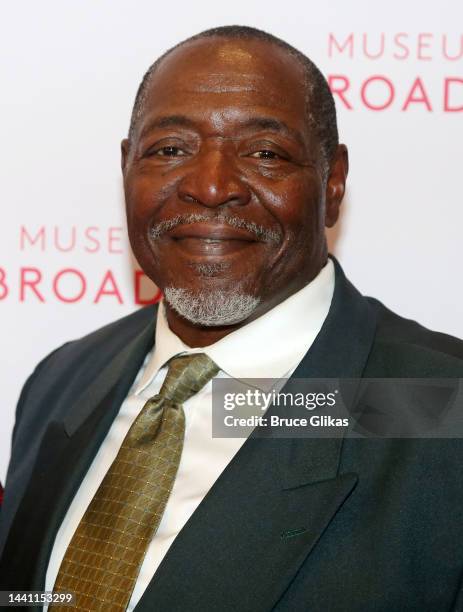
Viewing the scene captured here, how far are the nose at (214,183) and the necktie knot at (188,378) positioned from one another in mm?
292

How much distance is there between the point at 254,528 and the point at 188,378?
1.14ft

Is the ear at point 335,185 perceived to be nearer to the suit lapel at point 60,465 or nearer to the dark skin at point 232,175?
the dark skin at point 232,175

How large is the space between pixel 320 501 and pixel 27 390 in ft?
3.06

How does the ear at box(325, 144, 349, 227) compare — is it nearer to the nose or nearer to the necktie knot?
the nose

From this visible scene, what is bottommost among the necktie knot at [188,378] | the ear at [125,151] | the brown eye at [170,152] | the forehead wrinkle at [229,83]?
the necktie knot at [188,378]

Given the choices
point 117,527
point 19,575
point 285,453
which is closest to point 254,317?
point 285,453

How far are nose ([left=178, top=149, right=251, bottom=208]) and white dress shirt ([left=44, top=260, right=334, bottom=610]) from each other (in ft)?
0.76

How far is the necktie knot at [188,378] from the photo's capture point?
171 cm

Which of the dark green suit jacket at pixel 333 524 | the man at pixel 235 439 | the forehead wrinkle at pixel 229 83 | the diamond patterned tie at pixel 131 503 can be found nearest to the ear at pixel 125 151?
the man at pixel 235 439

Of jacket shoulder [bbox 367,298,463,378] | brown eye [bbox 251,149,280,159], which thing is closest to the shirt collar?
jacket shoulder [bbox 367,298,463,378]

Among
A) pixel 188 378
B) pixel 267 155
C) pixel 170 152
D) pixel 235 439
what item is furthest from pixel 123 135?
pixel 235 439

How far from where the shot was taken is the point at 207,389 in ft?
5.67

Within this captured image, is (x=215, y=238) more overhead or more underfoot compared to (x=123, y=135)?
more underfoot

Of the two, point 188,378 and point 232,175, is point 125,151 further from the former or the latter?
point 188,378
